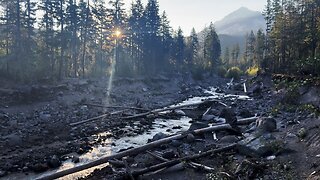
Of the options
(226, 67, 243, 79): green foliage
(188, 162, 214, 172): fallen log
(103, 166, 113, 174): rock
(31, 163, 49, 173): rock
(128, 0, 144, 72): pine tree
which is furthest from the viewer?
(226, 67, 243, 79): green foliage

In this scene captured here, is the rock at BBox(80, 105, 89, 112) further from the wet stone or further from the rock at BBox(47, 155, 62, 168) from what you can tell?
the wet stone

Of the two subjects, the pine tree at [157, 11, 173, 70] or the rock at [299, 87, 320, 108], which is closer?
the rock at [299, 87, 320, 108]

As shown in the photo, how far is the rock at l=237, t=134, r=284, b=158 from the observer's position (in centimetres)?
1579

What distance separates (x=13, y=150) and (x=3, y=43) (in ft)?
100

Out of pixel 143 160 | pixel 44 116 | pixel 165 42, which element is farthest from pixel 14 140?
pixel 165 42

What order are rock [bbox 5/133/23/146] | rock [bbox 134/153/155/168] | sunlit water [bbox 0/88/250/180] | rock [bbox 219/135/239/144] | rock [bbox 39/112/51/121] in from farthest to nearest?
rock [bbox 39/112/51/121] → rock [bbox 5/133/23/146] → rock [bbox 219/135/239/144] → rock [bbox 134/153/155/168] → sunlit water [bbox 0/88/250/180]

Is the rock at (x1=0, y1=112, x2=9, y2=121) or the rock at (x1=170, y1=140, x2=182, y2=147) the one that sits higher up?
the rock at (x1=0, y1=112, x2=9, y2=121)

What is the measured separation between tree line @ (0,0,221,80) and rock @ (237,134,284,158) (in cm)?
3059

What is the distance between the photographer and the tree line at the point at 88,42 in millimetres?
42438

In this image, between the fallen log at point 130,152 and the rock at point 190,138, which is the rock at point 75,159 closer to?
the fallen log at point 130,152

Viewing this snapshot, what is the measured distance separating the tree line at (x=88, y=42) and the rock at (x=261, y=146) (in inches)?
1204

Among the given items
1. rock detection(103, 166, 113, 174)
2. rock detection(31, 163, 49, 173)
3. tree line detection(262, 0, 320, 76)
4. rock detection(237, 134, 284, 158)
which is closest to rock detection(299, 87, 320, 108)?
rock detection(237, 134, 284, 158)

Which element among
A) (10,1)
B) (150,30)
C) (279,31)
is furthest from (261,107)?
(150,30)

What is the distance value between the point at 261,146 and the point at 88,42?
5543cm
